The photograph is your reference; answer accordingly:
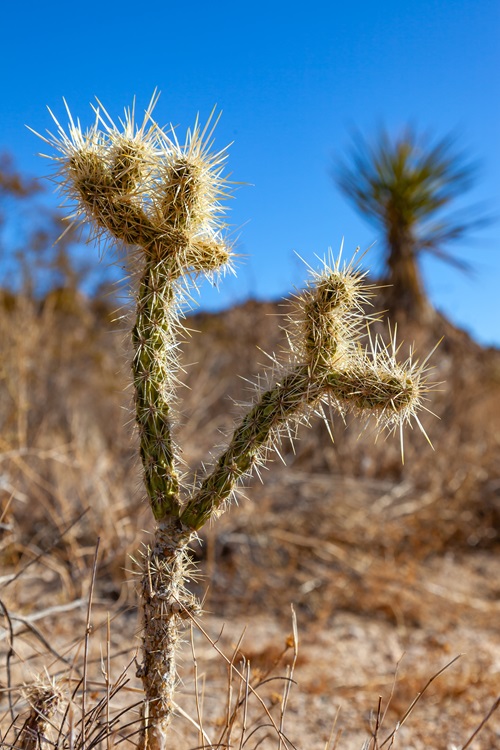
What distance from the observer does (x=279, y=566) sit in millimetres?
5098

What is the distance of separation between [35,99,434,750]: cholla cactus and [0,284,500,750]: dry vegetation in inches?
12.4

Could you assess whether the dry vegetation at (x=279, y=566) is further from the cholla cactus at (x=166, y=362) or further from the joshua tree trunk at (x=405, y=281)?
the joshua tree trunk at (x=405, y=281)

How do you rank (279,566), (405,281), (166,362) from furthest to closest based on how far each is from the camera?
(405,281), (279,566), (166,362)

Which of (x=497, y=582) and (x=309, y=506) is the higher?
(x=309, y=506)

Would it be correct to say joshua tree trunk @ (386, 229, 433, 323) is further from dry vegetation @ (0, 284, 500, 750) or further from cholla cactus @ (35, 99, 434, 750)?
cholla cactus @ (35, 99, 434, 750)

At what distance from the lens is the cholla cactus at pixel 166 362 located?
1905mm

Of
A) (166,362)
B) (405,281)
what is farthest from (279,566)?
(405,281)

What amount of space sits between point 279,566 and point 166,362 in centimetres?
343

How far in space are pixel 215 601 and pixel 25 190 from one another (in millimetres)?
6484

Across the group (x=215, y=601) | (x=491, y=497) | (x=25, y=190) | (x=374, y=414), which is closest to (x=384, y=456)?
(x=491, y=497)

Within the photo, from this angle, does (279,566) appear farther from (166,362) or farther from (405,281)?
(405,281)

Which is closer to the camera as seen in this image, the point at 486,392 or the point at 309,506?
the point at 309,506

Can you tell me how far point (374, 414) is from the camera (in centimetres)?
193

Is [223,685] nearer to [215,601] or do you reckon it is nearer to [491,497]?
[215,601]
